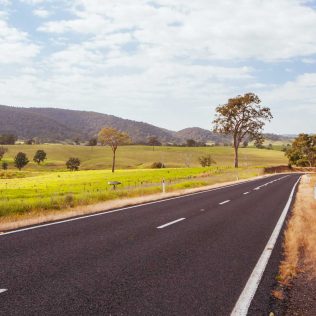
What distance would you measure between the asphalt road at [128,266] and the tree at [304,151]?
9268 centimetres

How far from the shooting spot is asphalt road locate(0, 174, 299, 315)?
5316mm

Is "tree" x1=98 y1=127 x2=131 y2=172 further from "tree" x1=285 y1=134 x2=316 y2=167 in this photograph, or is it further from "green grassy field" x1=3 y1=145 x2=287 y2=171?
"tree" x1=285 y1=134 x2=316 y2=167

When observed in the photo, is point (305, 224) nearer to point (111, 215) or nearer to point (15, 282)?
point (111, 215)

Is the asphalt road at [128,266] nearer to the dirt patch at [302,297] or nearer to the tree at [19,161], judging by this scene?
the dirt patch at [302,297]

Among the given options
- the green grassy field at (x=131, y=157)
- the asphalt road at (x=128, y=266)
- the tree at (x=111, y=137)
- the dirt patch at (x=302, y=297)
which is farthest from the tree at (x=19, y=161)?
the dirt patch at (x=302, y=297)

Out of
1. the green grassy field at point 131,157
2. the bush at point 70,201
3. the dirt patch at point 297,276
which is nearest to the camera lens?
the dirt patch at point 297,276

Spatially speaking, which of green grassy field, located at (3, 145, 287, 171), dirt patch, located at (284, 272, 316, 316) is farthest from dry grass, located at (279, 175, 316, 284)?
green grassy field, located at (3, 145, 287, 171)

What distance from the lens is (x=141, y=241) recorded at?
9.61m

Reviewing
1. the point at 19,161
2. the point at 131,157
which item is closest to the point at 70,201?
the point at 19,161

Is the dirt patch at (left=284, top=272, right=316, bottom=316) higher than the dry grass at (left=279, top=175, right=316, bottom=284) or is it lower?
higher

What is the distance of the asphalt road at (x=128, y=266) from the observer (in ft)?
17.4

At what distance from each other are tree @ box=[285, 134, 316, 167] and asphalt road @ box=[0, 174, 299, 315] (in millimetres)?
92677

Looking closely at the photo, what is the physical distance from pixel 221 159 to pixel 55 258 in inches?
5415

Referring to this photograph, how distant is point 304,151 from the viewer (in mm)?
101312
